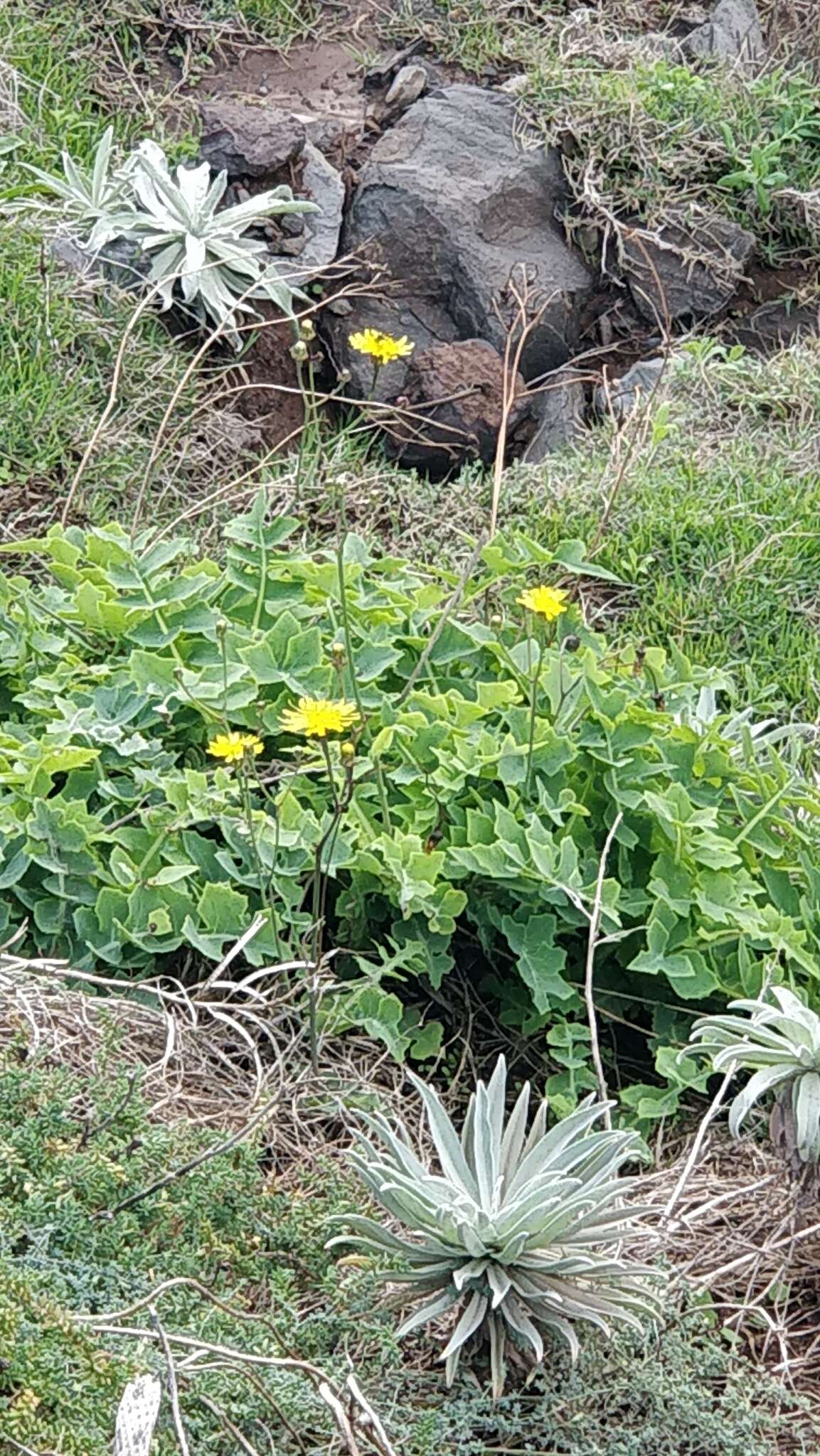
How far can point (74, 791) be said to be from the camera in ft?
10.1

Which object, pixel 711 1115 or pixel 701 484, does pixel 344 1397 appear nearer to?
pixel 711 1115

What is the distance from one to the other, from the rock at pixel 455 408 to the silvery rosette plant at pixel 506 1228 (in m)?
3.02

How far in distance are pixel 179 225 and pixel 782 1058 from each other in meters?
3.30

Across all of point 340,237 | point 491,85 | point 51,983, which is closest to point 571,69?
point 491,85

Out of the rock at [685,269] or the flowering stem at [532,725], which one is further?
the rock at [685,269]

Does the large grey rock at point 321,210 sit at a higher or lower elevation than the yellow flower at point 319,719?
lower

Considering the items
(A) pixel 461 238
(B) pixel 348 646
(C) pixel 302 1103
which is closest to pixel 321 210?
(A) pixel 461 238

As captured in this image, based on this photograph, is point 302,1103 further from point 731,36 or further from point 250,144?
point 731,36

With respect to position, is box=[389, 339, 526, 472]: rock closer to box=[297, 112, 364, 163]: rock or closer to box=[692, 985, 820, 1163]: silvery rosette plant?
box=[297, 112, 364, 163]: rock

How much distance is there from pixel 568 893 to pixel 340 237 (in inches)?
132

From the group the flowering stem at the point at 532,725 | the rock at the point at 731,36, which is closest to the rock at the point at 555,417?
the rock at the point at 731,36

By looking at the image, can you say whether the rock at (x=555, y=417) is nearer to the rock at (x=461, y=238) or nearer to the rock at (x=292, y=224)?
the rock at (x=461, y=238)

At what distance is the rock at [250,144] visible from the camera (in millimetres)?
5449

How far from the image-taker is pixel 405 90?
19.8 ft
